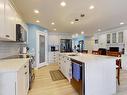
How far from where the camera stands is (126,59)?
5.05m

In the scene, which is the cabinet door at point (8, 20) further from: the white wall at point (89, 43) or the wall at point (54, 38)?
the white wall at point (89, 43)

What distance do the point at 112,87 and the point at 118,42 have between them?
462cm

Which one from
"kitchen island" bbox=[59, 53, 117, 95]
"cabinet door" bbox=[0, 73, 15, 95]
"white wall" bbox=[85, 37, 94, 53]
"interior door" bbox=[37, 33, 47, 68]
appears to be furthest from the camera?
"white wall" bbox=[85, 37, 94, 53]

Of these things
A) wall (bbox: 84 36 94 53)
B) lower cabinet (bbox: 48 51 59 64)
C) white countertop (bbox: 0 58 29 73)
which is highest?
wall (bbox: 84 36 94 53)

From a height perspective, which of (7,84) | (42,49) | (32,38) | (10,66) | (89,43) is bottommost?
(7,84)

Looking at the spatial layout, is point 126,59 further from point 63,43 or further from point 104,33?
point 63,43

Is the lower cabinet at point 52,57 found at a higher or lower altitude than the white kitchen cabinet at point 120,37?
lower

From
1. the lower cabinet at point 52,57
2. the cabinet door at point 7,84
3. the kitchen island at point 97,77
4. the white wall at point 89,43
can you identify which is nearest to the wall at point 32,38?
the lower cabinet at point 52,57

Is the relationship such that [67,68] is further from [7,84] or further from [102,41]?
[102,41]

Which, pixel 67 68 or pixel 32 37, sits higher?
pixel 32 37

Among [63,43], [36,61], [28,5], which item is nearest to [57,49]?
[63,43]

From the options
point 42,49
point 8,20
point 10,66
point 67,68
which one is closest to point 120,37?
point 67,68

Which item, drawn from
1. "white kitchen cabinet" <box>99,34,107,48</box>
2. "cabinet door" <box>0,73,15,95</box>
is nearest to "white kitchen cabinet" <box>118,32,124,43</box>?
"white kitchen cabinet" <box>99,34,107,48</box>

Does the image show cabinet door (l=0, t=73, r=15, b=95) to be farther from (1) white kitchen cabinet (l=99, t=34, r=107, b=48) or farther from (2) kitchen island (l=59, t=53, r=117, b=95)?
(1) white kitchen cabinet (l=99, t=34, r=107, b=48)
